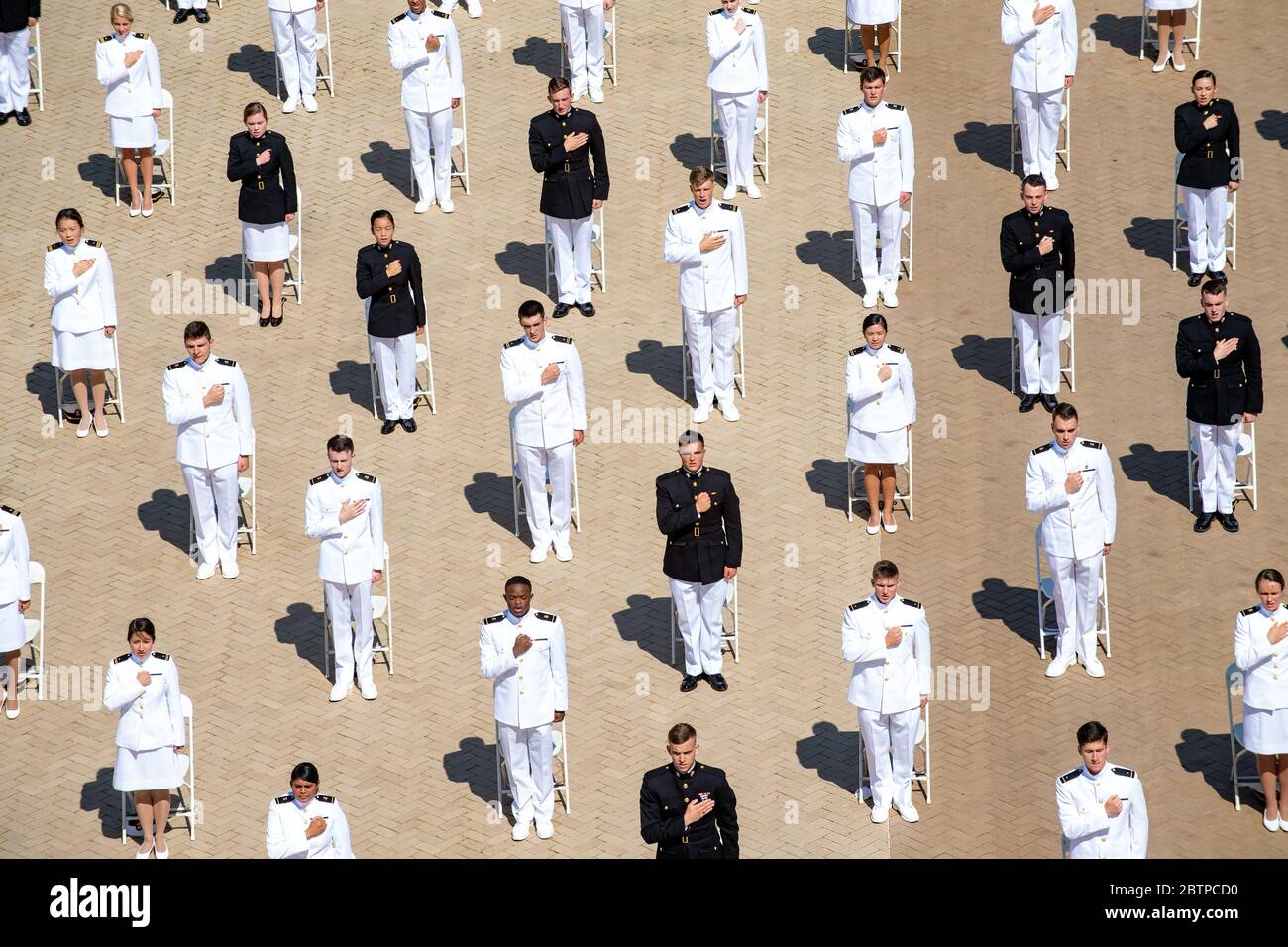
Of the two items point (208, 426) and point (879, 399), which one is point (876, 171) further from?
point (208, 426)

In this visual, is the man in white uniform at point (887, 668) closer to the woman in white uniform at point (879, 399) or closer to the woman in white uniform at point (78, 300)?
the woman in white uniform at point (879, 399)

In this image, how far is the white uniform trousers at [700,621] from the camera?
22.4 m

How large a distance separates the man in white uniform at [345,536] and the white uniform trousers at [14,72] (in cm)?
966

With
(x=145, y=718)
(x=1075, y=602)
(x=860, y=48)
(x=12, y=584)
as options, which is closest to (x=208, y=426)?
(x=12, y=584)

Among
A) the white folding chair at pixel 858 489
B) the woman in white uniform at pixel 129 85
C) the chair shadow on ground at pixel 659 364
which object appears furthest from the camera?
the woman in white uniform at pixel 129 85

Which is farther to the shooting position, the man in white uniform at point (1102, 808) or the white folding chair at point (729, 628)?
the white folding chair at point (729, 628)

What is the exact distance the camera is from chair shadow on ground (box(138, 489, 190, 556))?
24594mm

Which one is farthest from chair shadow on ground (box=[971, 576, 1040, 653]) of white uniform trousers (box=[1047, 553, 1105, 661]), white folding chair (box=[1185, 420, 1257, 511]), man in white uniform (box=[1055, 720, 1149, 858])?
man in white uniform (box=[1055, 720, 1149, 858])

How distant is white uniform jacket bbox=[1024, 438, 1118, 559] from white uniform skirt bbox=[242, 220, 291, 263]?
27.9 feet

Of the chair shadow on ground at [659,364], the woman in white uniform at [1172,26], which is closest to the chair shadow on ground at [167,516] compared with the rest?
the chair shadow on ground at [659,364]

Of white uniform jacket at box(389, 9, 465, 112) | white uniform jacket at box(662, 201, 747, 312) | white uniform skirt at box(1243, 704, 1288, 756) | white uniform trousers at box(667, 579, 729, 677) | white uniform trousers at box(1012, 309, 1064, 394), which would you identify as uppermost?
white uniform jacket at box(389, 9, 465, 112)

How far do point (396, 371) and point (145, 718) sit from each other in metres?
5.75

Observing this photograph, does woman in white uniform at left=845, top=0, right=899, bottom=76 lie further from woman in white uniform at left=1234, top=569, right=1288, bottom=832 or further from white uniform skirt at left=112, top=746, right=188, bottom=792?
white uniform skirt at left=112, top=746, right=188, bottom=792

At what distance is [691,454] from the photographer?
22.0 meters
